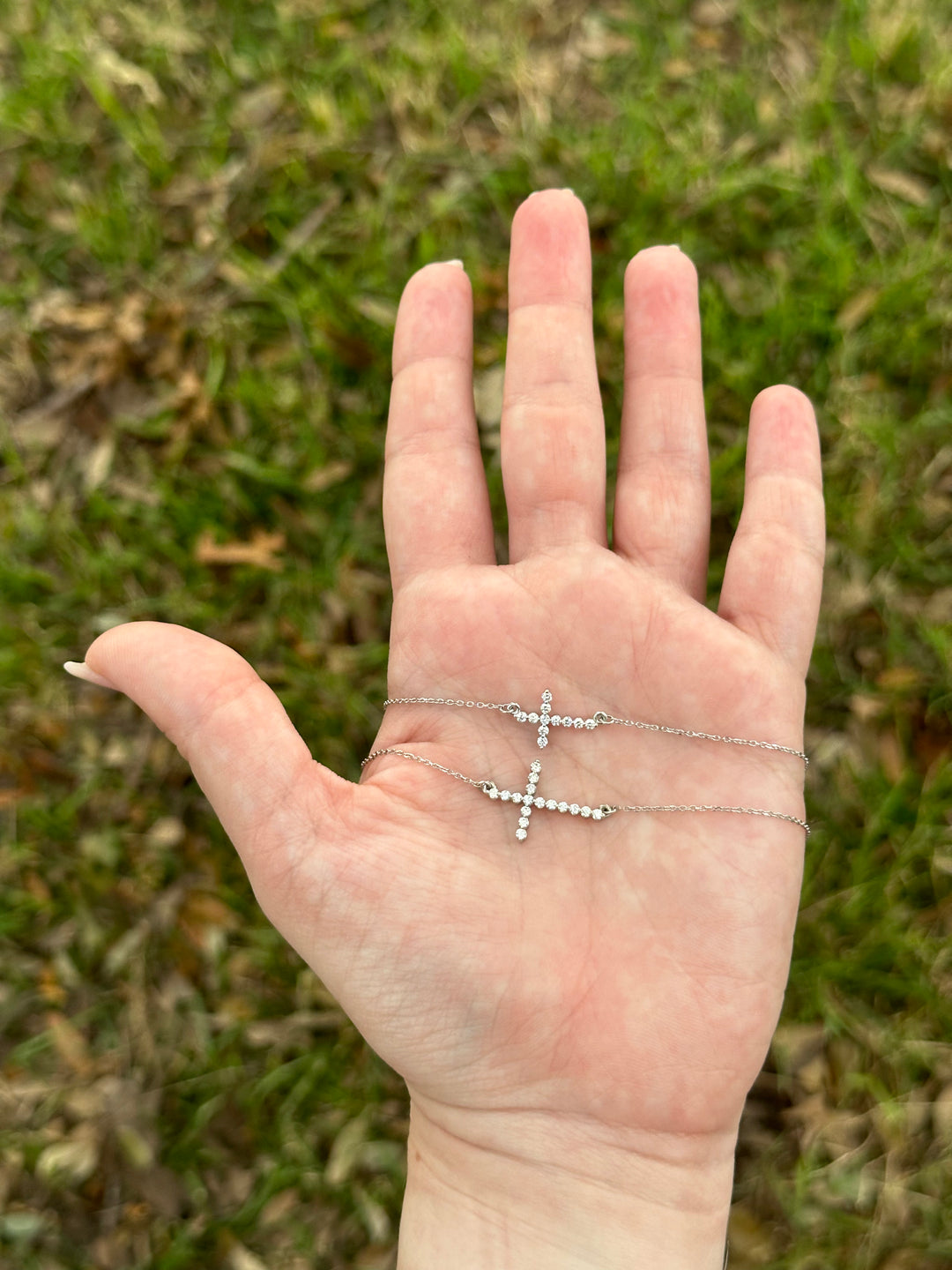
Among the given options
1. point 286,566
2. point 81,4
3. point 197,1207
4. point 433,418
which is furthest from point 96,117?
point 197,1207

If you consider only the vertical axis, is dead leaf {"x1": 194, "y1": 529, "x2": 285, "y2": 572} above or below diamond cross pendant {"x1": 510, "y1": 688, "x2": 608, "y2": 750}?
above

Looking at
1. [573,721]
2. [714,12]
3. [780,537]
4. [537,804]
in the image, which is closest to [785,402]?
[780,537]

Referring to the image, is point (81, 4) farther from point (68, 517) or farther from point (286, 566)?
point (286, 566)

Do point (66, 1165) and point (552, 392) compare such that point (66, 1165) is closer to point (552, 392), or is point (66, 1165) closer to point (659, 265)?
point (552, 392)

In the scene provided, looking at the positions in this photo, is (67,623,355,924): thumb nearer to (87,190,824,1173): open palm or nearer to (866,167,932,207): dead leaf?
(87,190,824,1173): open palm

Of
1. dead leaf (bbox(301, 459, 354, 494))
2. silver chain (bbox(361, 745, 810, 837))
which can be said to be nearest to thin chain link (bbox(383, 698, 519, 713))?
silver chain (bbox(361, 745, 810, 837))

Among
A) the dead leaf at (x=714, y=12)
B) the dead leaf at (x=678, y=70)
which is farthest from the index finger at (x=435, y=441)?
the dead leaf at (x=714, y=12)
